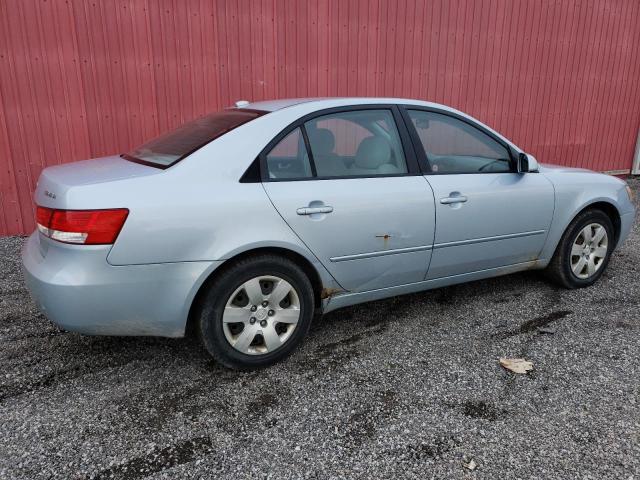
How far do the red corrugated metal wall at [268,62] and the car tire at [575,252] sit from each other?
341 centimetres

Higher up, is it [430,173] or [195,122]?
[195,122]

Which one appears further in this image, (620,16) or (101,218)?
(620,16)

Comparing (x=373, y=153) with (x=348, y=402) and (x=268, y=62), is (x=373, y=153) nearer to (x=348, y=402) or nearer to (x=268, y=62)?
(x=348, y=402)

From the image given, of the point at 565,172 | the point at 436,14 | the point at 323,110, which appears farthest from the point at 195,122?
the point at 436,14

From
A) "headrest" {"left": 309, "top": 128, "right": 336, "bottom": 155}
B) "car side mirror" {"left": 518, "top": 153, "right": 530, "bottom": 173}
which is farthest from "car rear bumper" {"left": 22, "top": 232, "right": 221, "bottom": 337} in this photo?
"car side mirror" {"left": 518, "top": 153, "right": 530, "bottom": 173}

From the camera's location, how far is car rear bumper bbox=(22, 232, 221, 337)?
2369mm

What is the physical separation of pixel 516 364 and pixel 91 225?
7.95ft

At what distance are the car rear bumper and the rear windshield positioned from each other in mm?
607

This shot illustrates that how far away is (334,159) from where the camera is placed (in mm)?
3051

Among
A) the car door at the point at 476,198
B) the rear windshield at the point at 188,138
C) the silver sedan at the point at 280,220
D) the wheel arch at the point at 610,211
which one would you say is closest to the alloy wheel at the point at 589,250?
the wheel arch at the point at 610,211

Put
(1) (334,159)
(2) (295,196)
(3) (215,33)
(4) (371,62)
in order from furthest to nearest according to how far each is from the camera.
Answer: (4) (371,62)
(3) (215,33)
(1) (334,159)
(2) (295,196)

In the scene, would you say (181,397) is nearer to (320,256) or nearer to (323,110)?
(320,256)

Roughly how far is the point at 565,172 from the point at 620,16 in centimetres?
651

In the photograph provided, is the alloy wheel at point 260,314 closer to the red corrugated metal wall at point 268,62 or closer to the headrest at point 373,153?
the headrest at point 373,153
